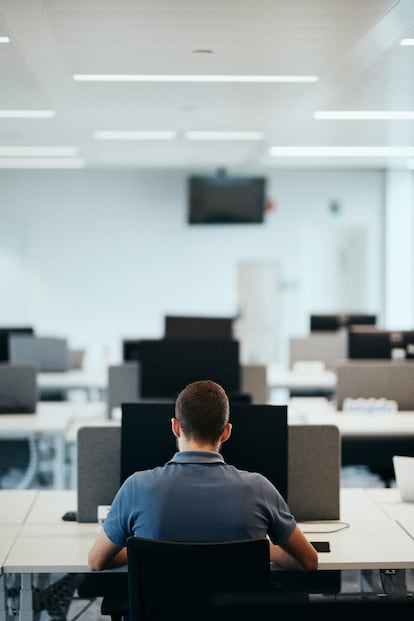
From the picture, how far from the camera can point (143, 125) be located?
7781mm

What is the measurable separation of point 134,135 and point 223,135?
0.78 m

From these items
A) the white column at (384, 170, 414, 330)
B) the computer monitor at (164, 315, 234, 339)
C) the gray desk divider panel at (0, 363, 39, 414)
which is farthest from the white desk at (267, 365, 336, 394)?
the white column at (384, 170, 414, 330)

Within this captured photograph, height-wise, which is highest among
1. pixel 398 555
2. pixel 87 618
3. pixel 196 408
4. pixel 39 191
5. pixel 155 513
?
pixel 39 191

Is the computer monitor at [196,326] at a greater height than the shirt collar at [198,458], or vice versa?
the computer monitor at [196,326]

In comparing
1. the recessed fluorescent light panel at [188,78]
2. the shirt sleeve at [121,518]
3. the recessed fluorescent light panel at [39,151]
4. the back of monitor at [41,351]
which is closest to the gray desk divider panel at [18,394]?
the recessed fluorescent light panel at [188,78]

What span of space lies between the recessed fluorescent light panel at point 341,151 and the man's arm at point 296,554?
22.3 feet

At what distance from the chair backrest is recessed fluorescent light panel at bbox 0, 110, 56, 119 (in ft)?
17.3

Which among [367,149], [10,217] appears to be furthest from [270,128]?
[10,217]

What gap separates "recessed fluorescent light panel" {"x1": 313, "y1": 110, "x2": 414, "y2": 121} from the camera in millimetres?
6797

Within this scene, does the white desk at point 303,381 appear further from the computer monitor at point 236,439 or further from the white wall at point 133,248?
the white wall at point 133,248

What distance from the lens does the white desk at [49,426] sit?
17.4 ft

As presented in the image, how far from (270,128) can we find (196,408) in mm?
5587

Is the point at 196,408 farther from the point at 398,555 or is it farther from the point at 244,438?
the point at 398,555

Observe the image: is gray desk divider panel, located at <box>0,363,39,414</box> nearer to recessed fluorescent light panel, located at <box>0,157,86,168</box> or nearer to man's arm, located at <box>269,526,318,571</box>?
man's arm, located at <box>269,526,318,571</box>
